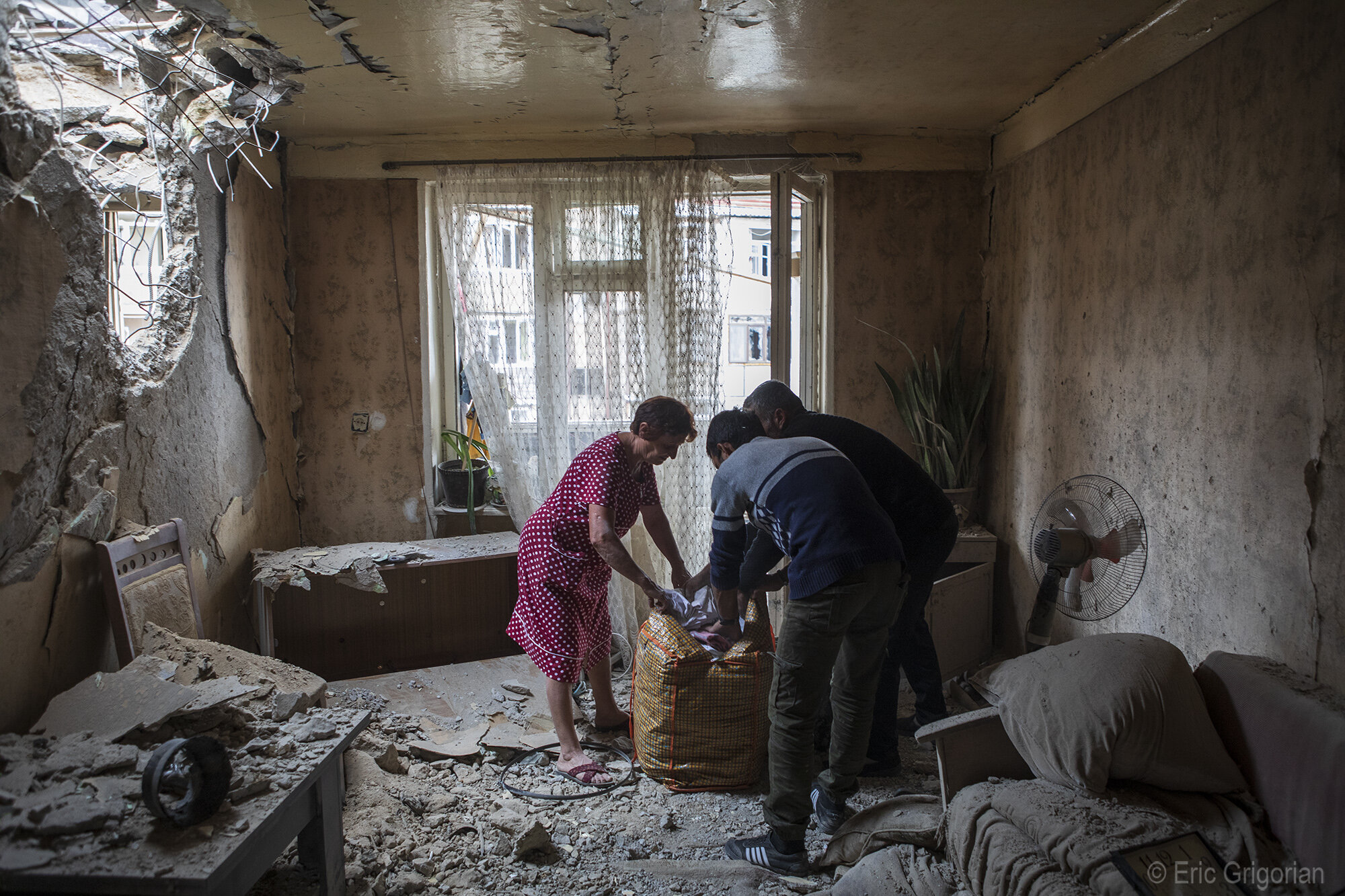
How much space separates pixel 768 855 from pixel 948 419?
2408 mm

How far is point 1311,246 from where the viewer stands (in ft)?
6.62

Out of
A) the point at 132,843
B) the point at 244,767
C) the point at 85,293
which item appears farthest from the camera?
the point at 85,293

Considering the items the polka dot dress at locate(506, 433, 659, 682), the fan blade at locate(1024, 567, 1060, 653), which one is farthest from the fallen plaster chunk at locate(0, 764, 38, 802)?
the fan blade at locate(1024, 567, 1060, 653)

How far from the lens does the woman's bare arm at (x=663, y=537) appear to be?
300 cm

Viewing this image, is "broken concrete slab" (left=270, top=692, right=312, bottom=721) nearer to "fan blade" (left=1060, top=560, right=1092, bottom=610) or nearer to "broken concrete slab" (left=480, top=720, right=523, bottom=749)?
"broken concrete slab" (left=480, top=720, right=523, bottom=749)

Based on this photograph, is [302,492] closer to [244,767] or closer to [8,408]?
[8,408]

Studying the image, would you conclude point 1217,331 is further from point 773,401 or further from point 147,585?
point 147,585

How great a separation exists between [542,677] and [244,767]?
192cm

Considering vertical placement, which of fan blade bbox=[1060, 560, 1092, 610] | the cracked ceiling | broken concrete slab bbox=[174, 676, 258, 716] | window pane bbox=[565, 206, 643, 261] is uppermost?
the cracked ceiling

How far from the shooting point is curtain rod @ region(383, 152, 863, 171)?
3934 millimetres

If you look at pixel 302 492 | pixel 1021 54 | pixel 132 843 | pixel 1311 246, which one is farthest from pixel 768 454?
pixel 302 492

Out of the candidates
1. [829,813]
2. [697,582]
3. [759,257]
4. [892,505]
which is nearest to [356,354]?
[697,582]

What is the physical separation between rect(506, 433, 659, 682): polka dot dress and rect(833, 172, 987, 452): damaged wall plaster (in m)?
1.71

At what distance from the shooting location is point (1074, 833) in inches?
69.9
